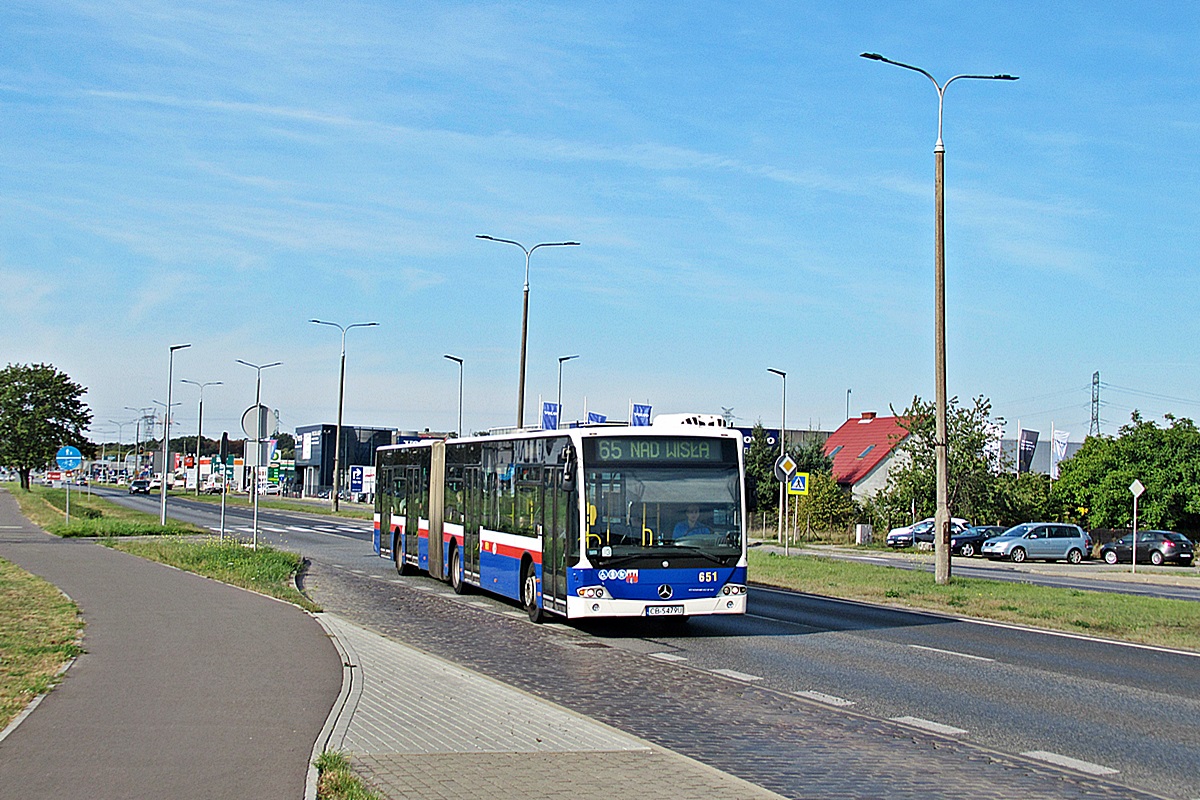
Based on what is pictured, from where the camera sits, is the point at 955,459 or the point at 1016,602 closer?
the point at 1016,602

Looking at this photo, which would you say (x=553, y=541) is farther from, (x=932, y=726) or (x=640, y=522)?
(x=932, y=726)

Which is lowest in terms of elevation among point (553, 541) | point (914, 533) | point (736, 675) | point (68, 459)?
point (736, 675)

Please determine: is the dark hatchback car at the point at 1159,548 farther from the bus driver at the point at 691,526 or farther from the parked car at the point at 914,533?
the bus driver at the point at 691,526

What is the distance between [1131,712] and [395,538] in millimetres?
19323

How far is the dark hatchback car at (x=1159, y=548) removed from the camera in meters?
46.9

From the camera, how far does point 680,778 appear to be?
7664 millimetres

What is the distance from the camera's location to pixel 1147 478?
2266 inches

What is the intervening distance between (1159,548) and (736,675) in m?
39.1

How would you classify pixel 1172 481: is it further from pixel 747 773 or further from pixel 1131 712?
pixel 747 773

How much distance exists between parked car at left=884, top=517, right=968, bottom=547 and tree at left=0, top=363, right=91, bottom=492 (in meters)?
41.9

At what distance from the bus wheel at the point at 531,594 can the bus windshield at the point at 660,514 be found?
7.25ft

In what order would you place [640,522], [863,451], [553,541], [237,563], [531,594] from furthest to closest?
[863,451] → [237,563] → [531,594] → [553,541] → [640,522]

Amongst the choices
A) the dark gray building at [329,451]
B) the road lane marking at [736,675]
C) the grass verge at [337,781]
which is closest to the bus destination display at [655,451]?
the road lane marking at [736,675]

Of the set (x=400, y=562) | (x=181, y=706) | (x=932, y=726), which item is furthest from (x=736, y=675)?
(x=400, y=562)
